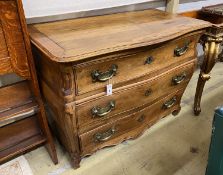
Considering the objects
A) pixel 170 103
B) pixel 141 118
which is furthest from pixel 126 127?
pixel 170 103

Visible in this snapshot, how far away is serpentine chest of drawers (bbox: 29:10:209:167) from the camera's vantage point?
1048 mm

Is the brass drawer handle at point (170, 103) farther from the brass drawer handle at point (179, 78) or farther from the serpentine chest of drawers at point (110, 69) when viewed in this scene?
→ the brass drawer handle at point (179, 78)

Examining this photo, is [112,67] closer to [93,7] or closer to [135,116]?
[135,116]

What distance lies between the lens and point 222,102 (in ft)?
6.89

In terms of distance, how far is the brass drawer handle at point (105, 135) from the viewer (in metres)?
1.36

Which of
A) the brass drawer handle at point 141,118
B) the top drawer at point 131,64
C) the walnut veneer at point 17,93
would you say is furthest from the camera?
the brass drawer handle at point 141,118

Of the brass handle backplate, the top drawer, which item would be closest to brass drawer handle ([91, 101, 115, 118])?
the top drawer

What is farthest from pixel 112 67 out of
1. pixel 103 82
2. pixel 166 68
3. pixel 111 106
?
pixel 166 68

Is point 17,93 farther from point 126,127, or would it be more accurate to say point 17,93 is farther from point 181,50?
point 181,50

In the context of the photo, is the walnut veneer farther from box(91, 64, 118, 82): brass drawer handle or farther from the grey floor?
box(91, 64, 118, 82): brass drawer handle

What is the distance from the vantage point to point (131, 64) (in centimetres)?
121

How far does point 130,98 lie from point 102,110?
0.19 m

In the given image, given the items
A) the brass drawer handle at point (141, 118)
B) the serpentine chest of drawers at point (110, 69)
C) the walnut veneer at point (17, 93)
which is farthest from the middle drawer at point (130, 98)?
the walnut veneer at point (17, 93)

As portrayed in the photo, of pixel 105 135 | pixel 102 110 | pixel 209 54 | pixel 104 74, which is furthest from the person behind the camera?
pixel 209 54
